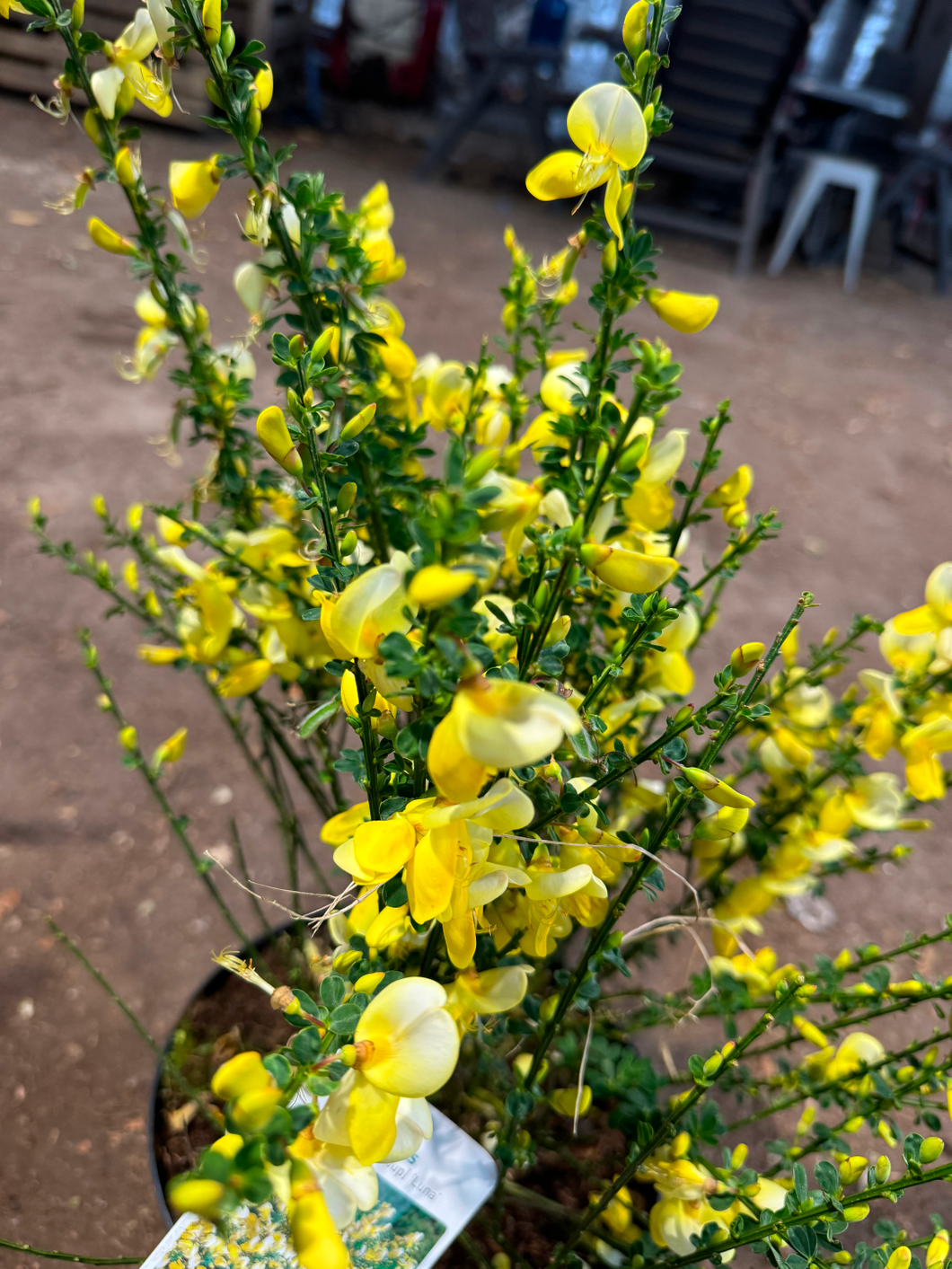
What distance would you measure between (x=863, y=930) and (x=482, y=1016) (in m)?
1.12

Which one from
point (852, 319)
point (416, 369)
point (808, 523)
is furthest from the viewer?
point (852, 319)

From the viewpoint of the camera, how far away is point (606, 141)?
22.5 inches

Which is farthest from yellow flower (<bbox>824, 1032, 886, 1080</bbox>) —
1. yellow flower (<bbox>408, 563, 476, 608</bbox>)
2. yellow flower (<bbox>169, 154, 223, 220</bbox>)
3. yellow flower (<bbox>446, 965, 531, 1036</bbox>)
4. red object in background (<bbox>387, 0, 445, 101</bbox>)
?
red object in background (<bbox>387, 0, 445, 101</bbox>)

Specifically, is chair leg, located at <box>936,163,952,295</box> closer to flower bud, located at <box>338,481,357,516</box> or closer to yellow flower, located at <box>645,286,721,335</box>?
yellow flower, located at <box>645,286,721,335</box>

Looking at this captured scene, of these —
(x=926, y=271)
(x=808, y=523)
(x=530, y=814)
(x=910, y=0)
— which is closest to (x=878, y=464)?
→ (x=808, y=523)

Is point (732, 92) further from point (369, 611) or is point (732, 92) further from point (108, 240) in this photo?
point (369, 611)

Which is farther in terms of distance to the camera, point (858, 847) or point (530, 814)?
point (858, 847)

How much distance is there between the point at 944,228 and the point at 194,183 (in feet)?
A: 17.3

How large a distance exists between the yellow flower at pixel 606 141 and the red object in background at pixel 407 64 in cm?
612

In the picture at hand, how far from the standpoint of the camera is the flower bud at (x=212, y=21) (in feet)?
1.97

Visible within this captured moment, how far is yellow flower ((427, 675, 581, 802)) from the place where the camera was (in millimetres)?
373

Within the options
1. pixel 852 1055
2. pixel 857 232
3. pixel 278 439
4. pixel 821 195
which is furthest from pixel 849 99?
pixel 278 439

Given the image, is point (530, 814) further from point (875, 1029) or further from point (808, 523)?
point (808, 523)

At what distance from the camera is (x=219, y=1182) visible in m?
0.36
